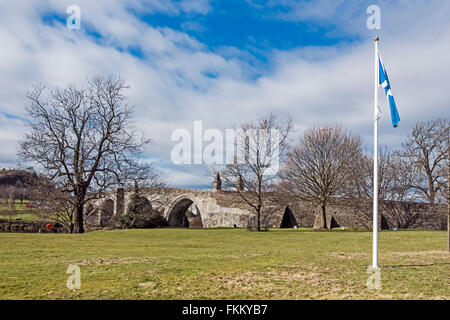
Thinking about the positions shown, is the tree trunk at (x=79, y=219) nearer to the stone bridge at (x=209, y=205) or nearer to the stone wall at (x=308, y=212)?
the stone bridge at (x=209, y=205)

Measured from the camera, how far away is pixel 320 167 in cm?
3575

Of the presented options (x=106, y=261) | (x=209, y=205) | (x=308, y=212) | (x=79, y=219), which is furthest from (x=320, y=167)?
(x=106, y=261)

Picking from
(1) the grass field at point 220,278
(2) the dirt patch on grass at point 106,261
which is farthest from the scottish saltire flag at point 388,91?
(2) the dirt patch on grass at point 106,261

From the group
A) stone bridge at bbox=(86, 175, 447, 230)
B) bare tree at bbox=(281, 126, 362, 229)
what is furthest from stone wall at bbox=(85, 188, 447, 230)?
bare tree at bbox=(281, 126, 362, 229)

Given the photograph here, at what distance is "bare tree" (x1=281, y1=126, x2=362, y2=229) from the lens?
115ft

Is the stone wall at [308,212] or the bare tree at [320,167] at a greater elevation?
the bare tree at [320,167]

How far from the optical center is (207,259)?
37.9 ft

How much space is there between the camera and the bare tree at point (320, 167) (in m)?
35.2

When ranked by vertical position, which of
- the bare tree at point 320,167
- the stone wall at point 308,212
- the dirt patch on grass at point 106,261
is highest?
the bare tree at point 320,167

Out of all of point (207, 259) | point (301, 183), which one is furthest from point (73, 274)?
point (301, 183)

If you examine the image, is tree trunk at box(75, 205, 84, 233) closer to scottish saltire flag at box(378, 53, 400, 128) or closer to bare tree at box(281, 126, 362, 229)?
bare tree at box(281, 126, 362, 229)

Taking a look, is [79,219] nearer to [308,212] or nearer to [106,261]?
[106,261]
